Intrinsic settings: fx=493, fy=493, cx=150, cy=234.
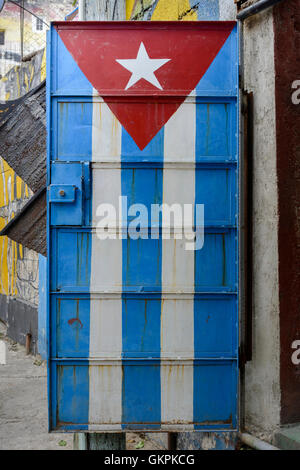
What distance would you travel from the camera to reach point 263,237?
11.7 feet

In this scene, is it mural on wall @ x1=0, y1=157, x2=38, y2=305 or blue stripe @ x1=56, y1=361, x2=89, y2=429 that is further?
mural on wall @ x1=0, y1=157, x2=38, y2=305

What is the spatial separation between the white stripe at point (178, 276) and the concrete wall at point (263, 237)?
46cm

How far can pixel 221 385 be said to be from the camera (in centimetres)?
358

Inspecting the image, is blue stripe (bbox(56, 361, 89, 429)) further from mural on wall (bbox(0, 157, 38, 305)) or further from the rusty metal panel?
mural on wall (bbox(0, 157, 38, 305))

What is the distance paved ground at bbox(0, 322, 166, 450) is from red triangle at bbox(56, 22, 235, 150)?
10.3 feet

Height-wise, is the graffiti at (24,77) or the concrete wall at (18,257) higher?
the graffiti at (24,77)

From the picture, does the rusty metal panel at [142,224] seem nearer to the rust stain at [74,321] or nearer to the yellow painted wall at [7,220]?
the rust stain at [74,321]

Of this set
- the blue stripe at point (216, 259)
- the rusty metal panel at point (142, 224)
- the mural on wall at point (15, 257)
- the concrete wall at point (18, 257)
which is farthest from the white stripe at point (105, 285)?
the mural on wall at point (15, 257)

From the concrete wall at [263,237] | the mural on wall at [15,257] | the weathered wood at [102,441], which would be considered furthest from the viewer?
the mural on wall at [15,257]

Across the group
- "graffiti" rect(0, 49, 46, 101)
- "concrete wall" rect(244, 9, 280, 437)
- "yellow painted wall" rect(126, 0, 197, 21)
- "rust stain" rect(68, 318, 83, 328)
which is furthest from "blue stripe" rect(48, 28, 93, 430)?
"graffiti" rect(0, 49, 46, 101)

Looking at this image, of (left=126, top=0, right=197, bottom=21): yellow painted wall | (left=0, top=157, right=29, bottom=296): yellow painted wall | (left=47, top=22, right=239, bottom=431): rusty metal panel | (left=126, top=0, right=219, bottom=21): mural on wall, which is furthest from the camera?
(left=0, top=157, right=29, bottom=296): yellow painted wall

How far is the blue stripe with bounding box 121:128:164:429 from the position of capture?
3.59 meters

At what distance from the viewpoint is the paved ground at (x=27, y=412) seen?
16.0ft
